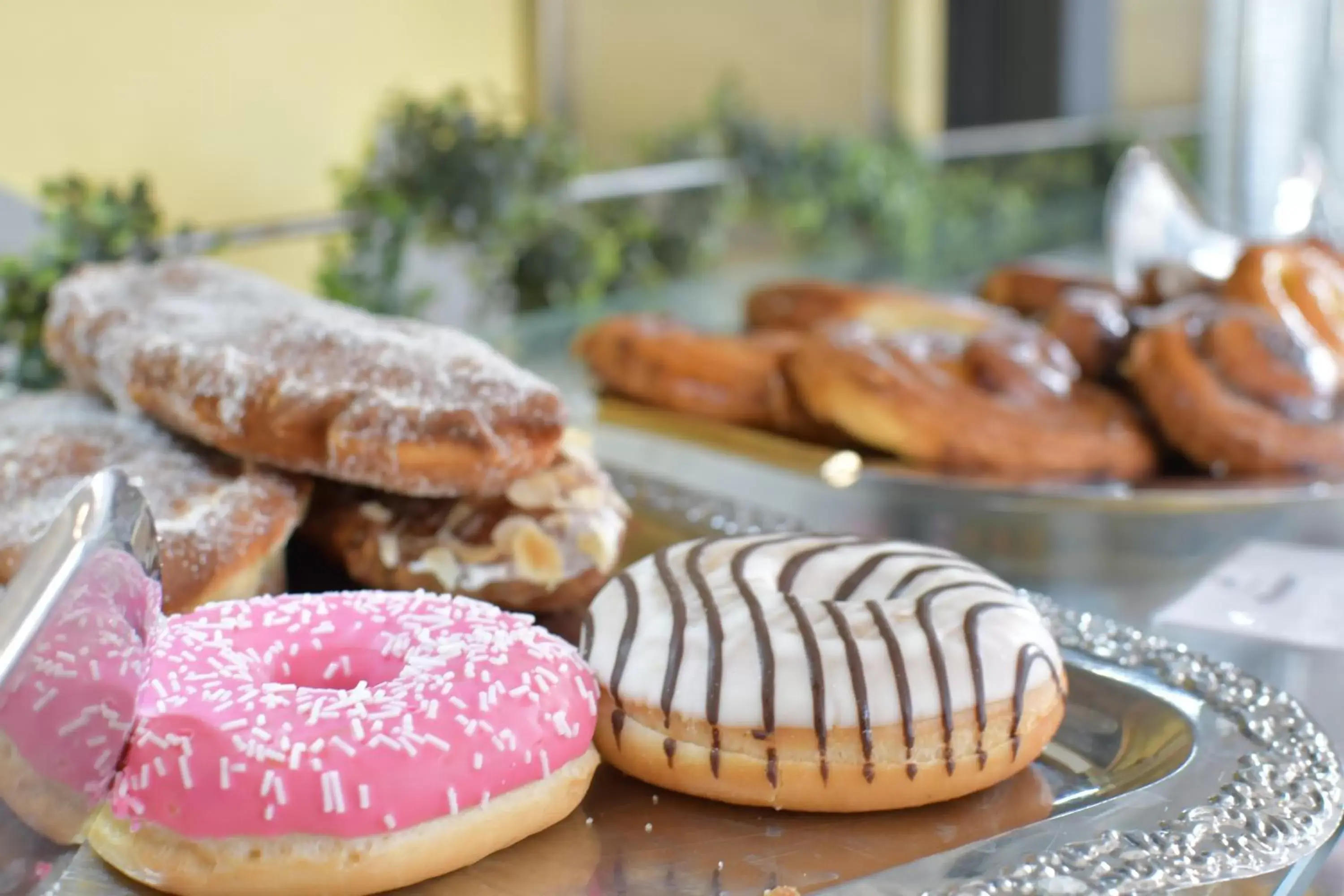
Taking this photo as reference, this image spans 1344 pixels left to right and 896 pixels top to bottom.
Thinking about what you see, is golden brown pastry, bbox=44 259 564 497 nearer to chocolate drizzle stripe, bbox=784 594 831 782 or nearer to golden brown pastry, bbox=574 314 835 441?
chocolate drizzle stripe, bbox=784 594 831 782

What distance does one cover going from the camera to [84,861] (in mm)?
614

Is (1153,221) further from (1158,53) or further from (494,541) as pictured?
(1158,53)

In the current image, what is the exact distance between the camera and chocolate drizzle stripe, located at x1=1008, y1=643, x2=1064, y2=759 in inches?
27.3

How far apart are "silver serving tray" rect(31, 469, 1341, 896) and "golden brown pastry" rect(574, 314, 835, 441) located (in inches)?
22.7

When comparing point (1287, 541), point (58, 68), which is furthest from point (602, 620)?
point (58, 68)

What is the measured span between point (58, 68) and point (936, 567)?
1270 mm

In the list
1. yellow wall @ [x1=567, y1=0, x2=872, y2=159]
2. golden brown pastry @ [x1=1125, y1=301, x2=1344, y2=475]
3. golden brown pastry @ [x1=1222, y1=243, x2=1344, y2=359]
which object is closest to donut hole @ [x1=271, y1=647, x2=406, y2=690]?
golden brown pastry @ [x1=1125, y1=301, x2=1344, y2=475]

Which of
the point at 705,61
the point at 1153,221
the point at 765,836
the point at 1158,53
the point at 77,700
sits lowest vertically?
the point at 765,836

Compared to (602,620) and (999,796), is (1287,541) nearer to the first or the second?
(999,796)

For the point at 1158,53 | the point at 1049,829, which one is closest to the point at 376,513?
the point at 1049,829

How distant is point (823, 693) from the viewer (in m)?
0.67

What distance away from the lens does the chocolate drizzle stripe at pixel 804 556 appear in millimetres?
755

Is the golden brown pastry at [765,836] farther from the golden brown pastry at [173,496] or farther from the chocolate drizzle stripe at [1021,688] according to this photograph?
the golden brown pastry at [173,496]

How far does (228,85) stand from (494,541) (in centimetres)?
113
